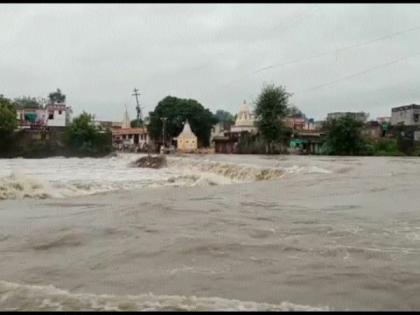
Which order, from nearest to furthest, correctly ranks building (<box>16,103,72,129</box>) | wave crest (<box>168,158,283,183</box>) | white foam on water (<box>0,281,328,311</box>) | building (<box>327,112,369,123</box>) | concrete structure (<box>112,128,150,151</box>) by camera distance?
white foam on water (<box>0,281,328,311</box>), wave crest (<box>168,158,283,183</box>), building (<box>327,112,369,123</box>), building (<box>16,103,72,129</box>), concrete structure (<box>112,128,150,151</box>)

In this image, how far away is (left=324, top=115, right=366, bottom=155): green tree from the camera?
136 ft

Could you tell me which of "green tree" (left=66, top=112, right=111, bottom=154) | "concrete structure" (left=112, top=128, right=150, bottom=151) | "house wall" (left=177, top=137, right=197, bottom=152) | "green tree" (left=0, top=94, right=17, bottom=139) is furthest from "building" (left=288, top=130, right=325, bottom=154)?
"green tree" (left=0, top=94, right=17, bottom=139)

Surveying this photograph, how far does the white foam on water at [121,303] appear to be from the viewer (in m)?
3.29

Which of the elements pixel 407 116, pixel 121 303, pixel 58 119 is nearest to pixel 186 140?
pixel 58 119

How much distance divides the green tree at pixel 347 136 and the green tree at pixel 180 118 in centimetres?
2263

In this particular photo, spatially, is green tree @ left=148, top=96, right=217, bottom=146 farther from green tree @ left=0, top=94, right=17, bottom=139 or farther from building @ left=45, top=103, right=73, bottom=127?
green tree @ left=0, top=94, right=17, bottom=139

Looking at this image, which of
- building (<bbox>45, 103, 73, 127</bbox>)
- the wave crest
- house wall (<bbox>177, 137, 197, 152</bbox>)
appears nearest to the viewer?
the wave crest

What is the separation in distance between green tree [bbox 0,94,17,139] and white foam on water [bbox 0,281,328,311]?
52315 millimetres

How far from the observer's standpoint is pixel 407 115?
176 feet

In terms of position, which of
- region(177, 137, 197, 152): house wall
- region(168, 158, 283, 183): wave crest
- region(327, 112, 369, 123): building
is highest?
region(327, 112, 369, 123): building

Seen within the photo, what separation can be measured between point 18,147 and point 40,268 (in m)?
53.5

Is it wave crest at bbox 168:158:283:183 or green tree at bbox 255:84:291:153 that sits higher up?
green tree at bbox 255:84:291:153

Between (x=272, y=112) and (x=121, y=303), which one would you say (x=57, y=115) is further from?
(x=121, y=303)

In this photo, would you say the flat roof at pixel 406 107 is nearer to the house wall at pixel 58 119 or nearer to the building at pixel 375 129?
the building at pixel 375 129
